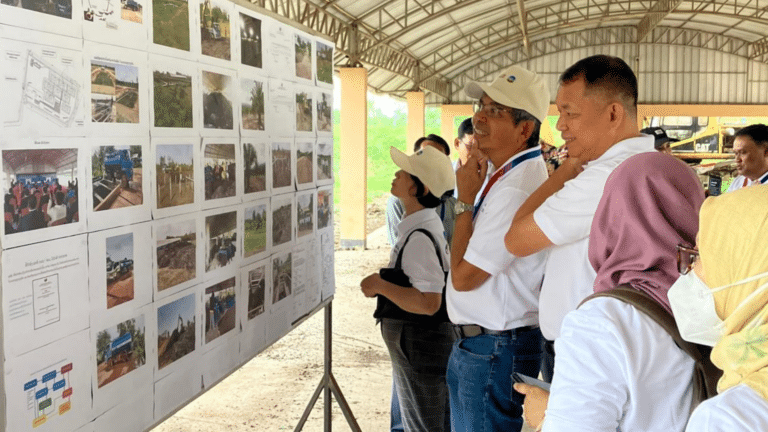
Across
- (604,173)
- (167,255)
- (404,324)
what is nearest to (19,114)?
(167,255)

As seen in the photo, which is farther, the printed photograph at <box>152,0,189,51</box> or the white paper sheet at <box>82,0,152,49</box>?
the printed photograph at <box>152,0,189,51</box>

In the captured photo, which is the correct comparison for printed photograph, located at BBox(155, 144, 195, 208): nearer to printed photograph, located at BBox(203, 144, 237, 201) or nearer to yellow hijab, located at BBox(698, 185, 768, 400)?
printed photograph, located at BBox(203, 144, 237, 201)

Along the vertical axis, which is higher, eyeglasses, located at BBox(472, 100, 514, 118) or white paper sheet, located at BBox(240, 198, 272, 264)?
eyeglasses, located at BBox(472, 100, 514, 118)

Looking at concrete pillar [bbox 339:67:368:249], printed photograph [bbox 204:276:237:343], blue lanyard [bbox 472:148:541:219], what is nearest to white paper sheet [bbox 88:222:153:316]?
printed photograph [bbox 204:276:237:343]

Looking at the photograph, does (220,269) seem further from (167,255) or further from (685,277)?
(685,277)

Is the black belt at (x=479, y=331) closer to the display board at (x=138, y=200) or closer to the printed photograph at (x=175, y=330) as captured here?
the display board at (x=138, y=200)

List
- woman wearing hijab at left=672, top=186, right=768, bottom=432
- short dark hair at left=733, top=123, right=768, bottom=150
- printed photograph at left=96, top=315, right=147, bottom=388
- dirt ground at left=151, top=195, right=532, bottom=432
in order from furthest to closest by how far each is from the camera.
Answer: short dark hair at left=733, top=123, right=768, bottom=150, dirt ground at left=151, top=195, right=532, bottom=432, printed photograph at left=96, top=315, right=147, bottom=388, woman wearing hijab at left=672, top=186, right=768, bottom=432

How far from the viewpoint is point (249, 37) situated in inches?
97.0

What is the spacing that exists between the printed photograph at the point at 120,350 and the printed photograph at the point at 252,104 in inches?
30.8

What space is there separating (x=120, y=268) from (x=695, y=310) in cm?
127

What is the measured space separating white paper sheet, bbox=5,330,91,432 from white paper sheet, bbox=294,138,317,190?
4.46ft

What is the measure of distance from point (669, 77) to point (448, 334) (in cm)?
2460

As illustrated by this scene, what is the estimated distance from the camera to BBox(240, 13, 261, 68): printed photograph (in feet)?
7.89

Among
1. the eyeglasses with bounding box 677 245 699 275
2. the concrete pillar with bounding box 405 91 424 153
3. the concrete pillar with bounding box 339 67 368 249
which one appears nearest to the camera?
the eyeglasses with bounding box 677 245 699 275
